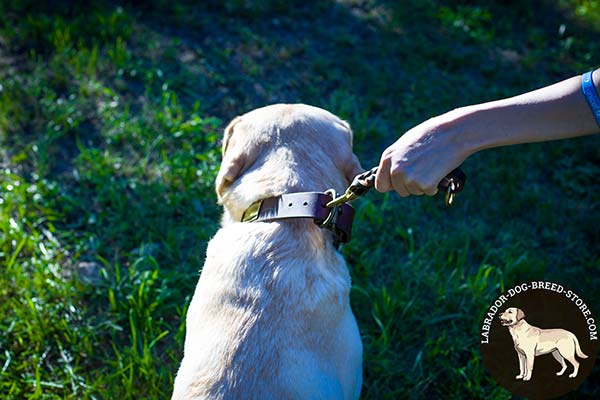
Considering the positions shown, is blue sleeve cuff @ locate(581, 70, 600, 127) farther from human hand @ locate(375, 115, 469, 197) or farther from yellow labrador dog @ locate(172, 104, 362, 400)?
yellow labrador dog @ locate(172, 104, 362, 400)

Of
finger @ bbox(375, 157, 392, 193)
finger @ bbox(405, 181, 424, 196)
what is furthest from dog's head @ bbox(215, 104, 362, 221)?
finger @ bbox(405, 181, 424, 196)

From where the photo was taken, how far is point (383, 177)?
2189mm

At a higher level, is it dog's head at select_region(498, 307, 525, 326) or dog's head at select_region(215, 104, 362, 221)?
dog's head at select_region(215, 104, 362, 221)

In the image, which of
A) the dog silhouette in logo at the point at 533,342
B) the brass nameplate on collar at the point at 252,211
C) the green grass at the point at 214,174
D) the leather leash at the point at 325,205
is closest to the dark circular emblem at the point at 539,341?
the dog silhouette in logo at the point at 533,342

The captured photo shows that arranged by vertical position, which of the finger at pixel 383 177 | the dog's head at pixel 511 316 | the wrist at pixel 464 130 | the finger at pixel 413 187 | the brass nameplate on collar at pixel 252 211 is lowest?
the dog's head at pixel 511 316

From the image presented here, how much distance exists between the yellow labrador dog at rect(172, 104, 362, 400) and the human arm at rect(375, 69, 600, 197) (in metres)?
0.52

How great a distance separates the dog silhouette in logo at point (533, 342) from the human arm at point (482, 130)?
970 mm

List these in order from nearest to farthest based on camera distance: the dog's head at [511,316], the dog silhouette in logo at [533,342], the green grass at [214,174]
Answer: the dog silhouette in logo at [533,342], the dog's head at [511,316], the green grass at [214,174]

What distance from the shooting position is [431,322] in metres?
3.54

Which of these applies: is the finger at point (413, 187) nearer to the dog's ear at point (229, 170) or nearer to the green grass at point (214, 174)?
the dog's ear at point (229, 170)

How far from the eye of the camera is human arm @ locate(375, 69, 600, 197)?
2113 millimetres

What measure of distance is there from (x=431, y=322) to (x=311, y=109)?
1610mm

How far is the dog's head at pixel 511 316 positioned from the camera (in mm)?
2736

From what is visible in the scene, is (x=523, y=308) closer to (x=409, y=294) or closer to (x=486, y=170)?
(x=409, y=294)
